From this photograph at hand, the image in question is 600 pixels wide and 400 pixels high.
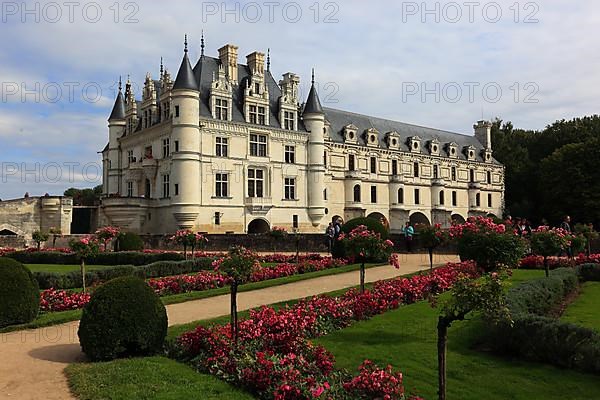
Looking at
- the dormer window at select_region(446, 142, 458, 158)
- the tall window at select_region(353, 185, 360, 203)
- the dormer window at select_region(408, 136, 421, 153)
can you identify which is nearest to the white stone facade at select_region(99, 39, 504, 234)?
the tall window at select_region(353, 185, 360, 203)

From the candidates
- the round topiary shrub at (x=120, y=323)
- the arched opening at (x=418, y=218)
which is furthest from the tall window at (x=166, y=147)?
the round topiary shrub at (x=120, y=323)

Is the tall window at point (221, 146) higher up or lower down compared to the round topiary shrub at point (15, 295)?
higher up

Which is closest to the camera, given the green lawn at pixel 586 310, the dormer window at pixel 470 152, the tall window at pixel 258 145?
the green lawn at pixel 586 310

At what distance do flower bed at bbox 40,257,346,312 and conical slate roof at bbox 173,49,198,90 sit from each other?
19.5 m

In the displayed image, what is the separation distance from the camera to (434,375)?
7645 millimetres

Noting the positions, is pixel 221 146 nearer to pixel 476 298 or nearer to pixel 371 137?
pixel 371 137

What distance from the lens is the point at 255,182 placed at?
131 ft

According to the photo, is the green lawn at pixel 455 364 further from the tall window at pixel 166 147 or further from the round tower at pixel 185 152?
the tall window at pixel 166 147

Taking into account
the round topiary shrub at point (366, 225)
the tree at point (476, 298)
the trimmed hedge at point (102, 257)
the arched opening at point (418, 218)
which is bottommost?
the trimmed hedge at point (102, 257)

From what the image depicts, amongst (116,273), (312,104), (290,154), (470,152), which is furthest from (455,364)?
(470,152)

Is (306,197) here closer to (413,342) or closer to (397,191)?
(397,191)

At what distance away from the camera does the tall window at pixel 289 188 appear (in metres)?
41.3

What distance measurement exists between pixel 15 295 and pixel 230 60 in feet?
105

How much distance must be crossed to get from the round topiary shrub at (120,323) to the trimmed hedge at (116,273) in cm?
816
